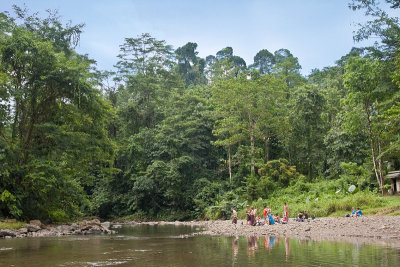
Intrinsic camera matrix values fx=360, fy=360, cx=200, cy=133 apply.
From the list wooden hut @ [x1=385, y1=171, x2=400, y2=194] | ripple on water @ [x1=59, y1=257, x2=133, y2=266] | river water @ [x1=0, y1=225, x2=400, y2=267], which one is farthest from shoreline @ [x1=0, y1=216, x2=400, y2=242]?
wooden hut @ [x1=385, y1=171, x2=400, y2=194]

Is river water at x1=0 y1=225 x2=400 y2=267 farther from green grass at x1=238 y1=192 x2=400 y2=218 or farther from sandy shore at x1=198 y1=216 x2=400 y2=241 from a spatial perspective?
green grass at x1=238 y1=192 x2=400 y2=218

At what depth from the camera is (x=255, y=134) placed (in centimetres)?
3669

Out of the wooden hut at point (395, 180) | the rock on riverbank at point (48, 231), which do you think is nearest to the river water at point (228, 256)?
the rock on riverbank at point (48, 231)

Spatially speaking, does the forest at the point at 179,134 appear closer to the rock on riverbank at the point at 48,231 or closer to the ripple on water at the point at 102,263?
the rock on riverbank at the point at 48,231

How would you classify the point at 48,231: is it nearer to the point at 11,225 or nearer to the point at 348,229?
the point at 11,225

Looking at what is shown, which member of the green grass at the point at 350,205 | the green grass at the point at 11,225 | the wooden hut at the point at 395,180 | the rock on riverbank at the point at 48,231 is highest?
the wooden hut at the point at 395,180

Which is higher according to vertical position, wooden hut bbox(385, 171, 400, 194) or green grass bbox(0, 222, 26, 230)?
wooden hut bbox(385, 171, 400, 194)

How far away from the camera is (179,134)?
4147 centimetres

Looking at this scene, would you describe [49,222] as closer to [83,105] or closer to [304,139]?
[83,105]

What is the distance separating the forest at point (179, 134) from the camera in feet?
73.0

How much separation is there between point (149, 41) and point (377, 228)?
43.7 metres

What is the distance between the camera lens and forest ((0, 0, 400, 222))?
876 inches

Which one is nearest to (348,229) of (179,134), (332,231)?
(332,231)

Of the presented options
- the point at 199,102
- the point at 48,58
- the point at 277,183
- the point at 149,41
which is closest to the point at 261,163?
the point at 277,183
